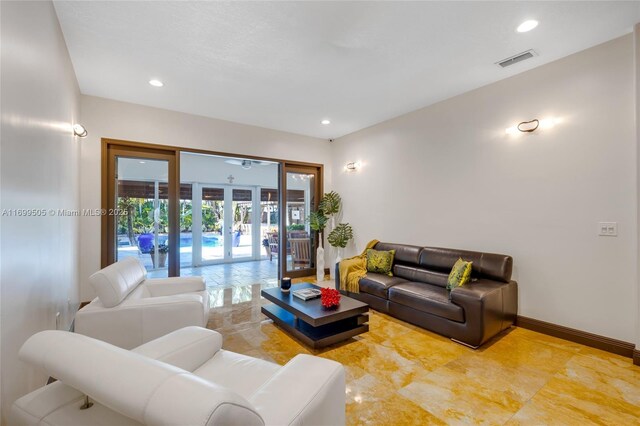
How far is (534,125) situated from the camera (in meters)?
3.17

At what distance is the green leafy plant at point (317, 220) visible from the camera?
5.80 meters

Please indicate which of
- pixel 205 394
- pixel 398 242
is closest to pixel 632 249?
pixel 398 242

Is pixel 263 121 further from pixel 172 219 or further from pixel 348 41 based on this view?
pixel 348 41

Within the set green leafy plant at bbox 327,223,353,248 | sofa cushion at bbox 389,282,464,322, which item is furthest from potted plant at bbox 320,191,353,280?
sofa cushion at bbox 389,282,464,322

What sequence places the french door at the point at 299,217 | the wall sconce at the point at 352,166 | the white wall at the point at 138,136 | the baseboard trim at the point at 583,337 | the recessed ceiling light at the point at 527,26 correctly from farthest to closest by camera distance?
the french door at the point at 299,217
the wall sconce at the point at 352,166
the white wall at the point at 138,136
the baseboard trim at the point at 583,337
the recessed ceiling light at the point at 527,26

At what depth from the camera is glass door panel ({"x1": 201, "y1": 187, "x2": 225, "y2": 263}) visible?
7688mm

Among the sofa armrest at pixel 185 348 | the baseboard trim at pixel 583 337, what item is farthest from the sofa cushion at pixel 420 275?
the sofa armrest at pixel 185 348

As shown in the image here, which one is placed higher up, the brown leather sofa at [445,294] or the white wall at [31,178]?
the white wall at [31,178]

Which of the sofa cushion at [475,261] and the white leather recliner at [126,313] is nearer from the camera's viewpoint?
the white leather recliner at [126,313]

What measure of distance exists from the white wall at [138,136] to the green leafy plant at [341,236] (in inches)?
73.7

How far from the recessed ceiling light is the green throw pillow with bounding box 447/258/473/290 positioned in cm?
235

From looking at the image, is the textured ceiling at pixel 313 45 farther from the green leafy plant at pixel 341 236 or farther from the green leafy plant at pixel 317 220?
the green leafy plant at pixel 341 236

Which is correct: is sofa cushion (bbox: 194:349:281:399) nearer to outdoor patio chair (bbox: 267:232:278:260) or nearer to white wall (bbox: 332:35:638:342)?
white wall (bbox: 332:35:638:342)

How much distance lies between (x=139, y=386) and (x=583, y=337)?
3.86 meters
